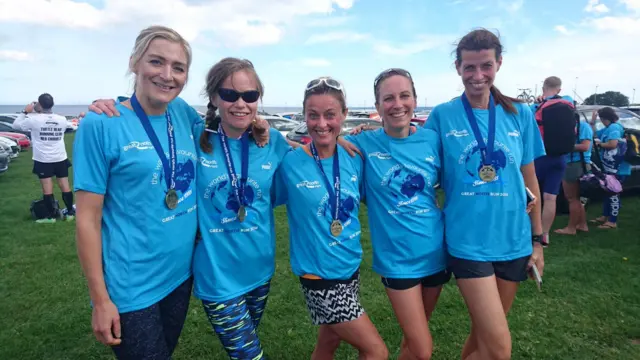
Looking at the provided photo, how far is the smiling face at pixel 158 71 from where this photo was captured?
2.07m

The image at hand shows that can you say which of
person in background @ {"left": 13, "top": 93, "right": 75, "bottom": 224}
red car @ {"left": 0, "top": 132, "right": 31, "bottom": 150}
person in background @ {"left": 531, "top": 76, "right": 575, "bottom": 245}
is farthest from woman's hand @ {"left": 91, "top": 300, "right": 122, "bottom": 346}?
red car @ {"left": 0, "top": 132, "right": 31, "bottom": 150}

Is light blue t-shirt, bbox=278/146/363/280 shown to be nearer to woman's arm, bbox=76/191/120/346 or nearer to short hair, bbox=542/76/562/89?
woman's arm, bbox=76/191/120/346

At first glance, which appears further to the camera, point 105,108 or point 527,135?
point 527,135

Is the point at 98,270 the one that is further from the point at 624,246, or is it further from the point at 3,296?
the point at 624,246

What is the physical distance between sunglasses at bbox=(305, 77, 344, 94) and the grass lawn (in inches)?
89.8

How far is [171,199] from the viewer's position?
2.10m

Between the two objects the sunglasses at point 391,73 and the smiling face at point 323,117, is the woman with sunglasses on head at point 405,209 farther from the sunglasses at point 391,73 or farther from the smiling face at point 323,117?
the smiling face at point 323,117

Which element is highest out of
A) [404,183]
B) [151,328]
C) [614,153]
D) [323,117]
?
[323,117]

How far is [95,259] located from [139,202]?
13.0 inches

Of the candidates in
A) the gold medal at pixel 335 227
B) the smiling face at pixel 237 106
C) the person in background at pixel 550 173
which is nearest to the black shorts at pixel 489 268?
the gold medal at pixel 335 227

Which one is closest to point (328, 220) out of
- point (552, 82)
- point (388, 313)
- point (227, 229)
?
point (227, 229)

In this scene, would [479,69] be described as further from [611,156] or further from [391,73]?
[611,156]

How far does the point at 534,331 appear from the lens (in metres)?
3.76

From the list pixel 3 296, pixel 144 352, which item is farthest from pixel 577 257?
pixel 3 296
